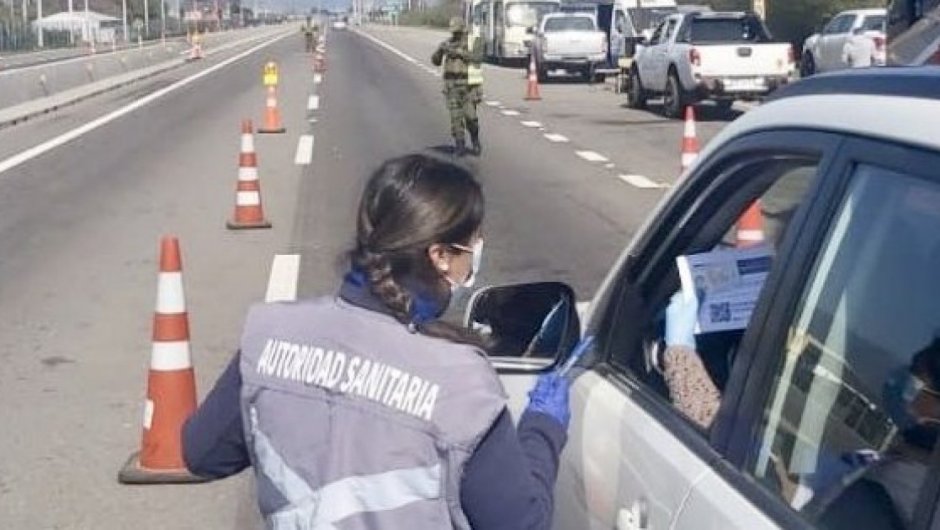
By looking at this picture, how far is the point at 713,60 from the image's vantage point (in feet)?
93.6

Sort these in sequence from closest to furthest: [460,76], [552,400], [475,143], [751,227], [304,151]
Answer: [552,400]
[751,227]
[460,76]
[475,143]
[304,151]

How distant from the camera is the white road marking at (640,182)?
18406mm

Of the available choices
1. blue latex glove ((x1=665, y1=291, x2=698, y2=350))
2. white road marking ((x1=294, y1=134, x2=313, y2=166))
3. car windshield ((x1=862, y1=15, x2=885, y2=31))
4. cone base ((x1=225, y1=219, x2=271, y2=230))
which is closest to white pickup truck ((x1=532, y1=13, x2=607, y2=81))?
car windshield ((x1=862, y1=15, x2=885, y2=31))

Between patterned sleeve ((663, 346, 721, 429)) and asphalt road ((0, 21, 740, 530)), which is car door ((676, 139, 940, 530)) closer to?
patterned sleeve ((663, 346, 721, 429))

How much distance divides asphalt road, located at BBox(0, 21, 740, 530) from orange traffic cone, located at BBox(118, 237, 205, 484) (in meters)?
0.09

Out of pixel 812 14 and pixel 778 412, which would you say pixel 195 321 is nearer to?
pixel 778 412

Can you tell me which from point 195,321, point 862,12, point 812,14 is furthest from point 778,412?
point 812,14

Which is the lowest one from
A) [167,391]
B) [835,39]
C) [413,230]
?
[835,39]

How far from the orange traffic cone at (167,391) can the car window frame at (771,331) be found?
446cm

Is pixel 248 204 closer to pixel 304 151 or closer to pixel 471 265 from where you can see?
pixel 304 151

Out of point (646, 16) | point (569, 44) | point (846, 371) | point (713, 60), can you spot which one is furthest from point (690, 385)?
point (646, 16)

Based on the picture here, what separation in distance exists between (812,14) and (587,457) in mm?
51925

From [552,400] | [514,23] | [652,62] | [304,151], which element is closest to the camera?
[552,400]

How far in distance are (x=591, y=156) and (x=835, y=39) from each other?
17014 mm
